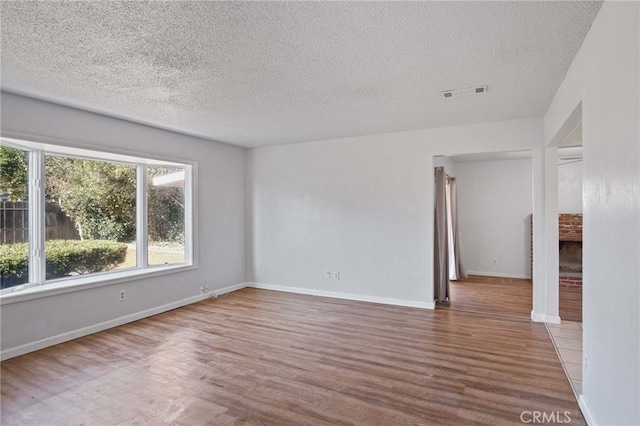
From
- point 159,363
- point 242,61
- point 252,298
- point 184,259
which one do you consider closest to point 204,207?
point 184,259

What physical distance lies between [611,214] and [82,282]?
474 centimetres

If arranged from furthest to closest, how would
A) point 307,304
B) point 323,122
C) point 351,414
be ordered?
point 307,304 → point 323,122 → point 351,414

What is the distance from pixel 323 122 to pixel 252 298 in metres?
2.93

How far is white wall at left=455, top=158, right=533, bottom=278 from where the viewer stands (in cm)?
668

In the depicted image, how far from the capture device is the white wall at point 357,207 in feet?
15.0

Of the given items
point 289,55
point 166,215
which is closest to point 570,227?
point 289,55

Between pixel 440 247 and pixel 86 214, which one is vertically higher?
pixel 86 214

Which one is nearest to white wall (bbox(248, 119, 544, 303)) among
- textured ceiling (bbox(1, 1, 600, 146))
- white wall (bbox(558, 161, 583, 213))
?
textured ceiling (bbox(1, 1, 600, 146))

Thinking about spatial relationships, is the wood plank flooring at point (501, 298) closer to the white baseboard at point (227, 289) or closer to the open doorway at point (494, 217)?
the open doorway at point (494, 217)

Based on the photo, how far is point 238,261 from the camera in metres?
5.88

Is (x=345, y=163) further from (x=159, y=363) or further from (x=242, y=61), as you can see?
(x=159, y=363)

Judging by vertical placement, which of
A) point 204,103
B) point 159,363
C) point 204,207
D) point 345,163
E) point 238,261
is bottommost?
point 159,363

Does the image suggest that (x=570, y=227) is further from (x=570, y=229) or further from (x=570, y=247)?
(x=570, y=247)

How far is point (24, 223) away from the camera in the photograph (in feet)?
11.2
